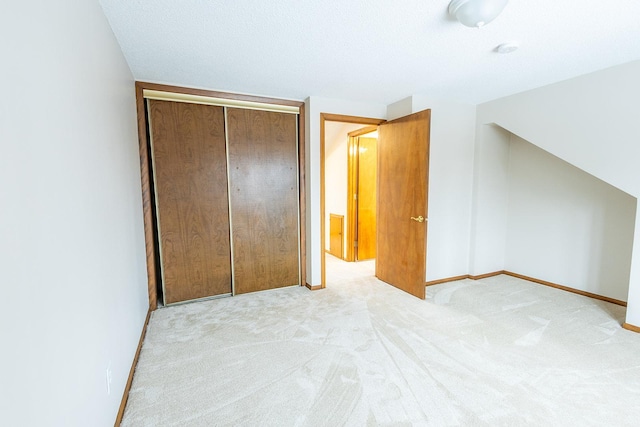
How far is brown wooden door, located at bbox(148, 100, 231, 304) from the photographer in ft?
9.15

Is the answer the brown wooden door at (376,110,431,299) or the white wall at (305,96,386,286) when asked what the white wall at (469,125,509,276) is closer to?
the brown wooden door at (376,110,431,299)

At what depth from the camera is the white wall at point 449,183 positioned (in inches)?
133

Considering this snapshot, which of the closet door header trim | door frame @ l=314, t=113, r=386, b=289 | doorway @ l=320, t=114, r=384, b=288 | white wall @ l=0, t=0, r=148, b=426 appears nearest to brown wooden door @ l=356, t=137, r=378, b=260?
doorway @ l=320, t=114, r=384, b=288

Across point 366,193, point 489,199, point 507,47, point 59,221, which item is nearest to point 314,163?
point 366,193

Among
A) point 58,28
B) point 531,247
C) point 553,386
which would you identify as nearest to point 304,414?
point 553,386

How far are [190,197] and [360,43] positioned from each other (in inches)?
85.7

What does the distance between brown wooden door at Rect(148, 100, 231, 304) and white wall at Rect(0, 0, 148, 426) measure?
1080mm

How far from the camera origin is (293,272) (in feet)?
11.4

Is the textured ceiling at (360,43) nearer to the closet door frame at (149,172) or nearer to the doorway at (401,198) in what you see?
the closet door frame at (149,172)

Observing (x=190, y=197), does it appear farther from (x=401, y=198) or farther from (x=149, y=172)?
(x=401, y=198)

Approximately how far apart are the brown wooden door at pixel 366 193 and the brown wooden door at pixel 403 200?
94cm

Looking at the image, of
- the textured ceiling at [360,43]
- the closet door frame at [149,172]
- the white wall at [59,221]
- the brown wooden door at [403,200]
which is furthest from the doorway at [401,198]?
the white wall at [59,221]

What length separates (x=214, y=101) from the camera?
2.92 metres

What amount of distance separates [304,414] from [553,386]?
154cm
